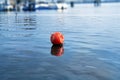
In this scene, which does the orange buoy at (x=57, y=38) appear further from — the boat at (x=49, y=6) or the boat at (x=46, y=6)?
the boat at (x=49, y=6)

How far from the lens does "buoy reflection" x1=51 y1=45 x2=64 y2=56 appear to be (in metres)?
18.3

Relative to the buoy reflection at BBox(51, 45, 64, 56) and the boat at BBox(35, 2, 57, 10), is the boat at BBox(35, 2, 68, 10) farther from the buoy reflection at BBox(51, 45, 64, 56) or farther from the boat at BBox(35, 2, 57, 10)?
the buoy reflection at BBox(51, 45, 64, 56)

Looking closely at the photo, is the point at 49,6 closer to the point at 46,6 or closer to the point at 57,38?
the point at 46,6

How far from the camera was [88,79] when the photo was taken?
41.0ft

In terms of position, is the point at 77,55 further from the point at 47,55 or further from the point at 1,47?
the point at 1,47

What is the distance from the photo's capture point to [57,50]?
1923 cm

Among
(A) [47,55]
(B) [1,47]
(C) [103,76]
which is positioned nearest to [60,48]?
(A) [47,55]

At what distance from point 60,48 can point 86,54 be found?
8.63 feet

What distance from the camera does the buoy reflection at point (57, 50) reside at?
1825 centimetres

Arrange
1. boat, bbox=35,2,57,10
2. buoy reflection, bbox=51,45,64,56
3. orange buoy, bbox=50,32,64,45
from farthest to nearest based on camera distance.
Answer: boat, bbox=35,2,57,10
orange buoy, bbox=50,32,64,45
buoy reflection, bbox=51,45,64,56

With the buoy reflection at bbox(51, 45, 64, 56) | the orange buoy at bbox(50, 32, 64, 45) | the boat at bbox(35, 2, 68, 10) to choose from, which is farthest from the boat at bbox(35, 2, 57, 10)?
the buoy reflection at bbox(51, 45, 64, 56)

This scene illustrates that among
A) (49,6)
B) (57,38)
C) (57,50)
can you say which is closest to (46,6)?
(49,6)

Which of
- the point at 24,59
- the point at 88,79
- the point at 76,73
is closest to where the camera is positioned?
the point at 88,79

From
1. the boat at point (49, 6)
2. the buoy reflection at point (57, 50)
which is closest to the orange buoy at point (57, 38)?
the buoy reflection at point (57, 50)
